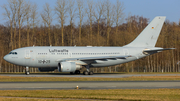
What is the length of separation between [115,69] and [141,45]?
17431 mm

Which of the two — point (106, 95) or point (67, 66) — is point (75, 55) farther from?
point (106, 95)

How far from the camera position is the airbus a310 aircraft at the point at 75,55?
3956cm

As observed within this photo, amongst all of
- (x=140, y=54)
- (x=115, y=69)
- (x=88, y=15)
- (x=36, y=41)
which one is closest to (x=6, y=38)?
(x=36, y=41)

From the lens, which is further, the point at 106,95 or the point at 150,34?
the point at 150,34

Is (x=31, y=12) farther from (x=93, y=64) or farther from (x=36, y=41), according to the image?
(x=93, y=64)

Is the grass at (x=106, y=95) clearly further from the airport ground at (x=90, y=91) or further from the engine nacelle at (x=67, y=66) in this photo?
the engine nacelle at (x=67, y=66)

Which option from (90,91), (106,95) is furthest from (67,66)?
(106,95)

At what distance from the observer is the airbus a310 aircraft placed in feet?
130

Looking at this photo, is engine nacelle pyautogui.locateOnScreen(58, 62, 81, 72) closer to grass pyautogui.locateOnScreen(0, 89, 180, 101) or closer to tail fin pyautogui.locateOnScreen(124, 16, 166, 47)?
tail fin pyautogui.locateOnScreen(124, 16, 166, 47)

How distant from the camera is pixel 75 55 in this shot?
136ft

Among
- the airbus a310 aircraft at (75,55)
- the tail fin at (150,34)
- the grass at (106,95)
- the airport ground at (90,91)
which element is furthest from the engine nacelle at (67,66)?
the grass at (106,95)

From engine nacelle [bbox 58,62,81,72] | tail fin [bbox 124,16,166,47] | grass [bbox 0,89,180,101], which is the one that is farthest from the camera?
tail fin [bbox 124,16,166,47]

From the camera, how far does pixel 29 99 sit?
1562 centimetres

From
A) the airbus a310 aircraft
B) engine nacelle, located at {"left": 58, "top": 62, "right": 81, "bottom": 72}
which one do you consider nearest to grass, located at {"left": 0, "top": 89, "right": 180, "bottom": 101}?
engine nacelle, located at {"left": 58, "top": 62, "right": 81, "bottom": 72}
